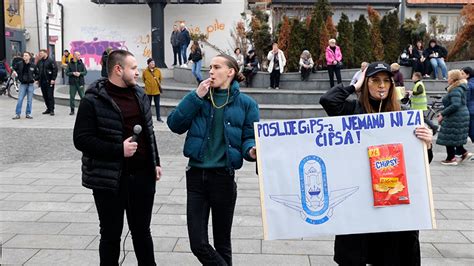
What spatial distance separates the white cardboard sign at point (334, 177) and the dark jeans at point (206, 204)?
1.37ft

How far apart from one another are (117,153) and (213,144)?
0.69 metres

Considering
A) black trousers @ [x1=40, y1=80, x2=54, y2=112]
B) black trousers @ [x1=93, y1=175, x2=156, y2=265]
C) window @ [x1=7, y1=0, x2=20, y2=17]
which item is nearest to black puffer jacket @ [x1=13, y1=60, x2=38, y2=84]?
black trousers @ [x1=40, y1=80, x2=54, y2=112]

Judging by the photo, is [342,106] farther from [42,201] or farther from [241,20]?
[241,20]

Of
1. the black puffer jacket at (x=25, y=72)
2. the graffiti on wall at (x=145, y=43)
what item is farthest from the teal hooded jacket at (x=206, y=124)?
the graffiti on wall at (x=145, y=43)

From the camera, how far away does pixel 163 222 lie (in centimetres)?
586

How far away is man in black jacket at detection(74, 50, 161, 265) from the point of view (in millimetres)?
3676

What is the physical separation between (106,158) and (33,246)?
190 centimetres

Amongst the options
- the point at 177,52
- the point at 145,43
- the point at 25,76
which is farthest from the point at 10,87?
the point at 25,76

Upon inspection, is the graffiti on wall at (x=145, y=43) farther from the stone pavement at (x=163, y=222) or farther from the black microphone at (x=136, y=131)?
the black microphone at (x=136, y=131)

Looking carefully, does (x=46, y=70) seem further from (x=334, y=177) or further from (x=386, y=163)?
(x=386, y=163)

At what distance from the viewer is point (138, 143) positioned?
389 cm

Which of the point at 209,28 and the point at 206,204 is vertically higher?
the point at 209,28

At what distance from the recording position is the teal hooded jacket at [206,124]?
365 centimetres

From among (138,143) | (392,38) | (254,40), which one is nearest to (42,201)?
(138,143)
